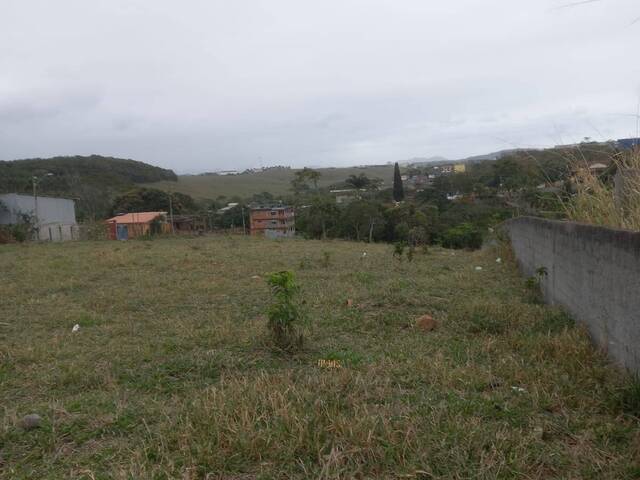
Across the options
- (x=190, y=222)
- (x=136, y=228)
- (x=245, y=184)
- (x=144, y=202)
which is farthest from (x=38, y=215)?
(x=245, y=184)

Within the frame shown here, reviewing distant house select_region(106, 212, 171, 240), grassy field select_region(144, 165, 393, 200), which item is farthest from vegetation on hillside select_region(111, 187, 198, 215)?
grassy field select_region(144, 165, 393, 200)

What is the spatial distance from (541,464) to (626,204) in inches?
106

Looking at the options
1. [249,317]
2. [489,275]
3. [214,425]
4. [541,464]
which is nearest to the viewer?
[541,464]

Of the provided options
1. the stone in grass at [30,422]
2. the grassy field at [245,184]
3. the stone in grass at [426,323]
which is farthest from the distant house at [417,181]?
the stone in grass at [30,422]

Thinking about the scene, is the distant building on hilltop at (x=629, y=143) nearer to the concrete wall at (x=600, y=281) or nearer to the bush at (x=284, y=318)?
the concrete wall at (x=600, y=281)

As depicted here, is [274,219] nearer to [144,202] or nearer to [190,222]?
[190,222]

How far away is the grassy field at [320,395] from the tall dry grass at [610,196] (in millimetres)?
907

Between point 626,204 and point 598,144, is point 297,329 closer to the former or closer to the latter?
point 626,204

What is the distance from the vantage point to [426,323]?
4.50 metres

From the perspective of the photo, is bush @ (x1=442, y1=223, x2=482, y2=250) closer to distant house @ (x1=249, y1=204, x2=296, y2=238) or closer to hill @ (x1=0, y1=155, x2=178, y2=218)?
distant house @ (x1=249, y1=204, x2=296, y2=238)

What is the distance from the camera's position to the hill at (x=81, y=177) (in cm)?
3888

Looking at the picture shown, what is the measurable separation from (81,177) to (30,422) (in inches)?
2013

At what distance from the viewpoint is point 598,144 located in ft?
14.9

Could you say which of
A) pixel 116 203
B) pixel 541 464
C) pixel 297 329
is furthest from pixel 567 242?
pixel 116 203
